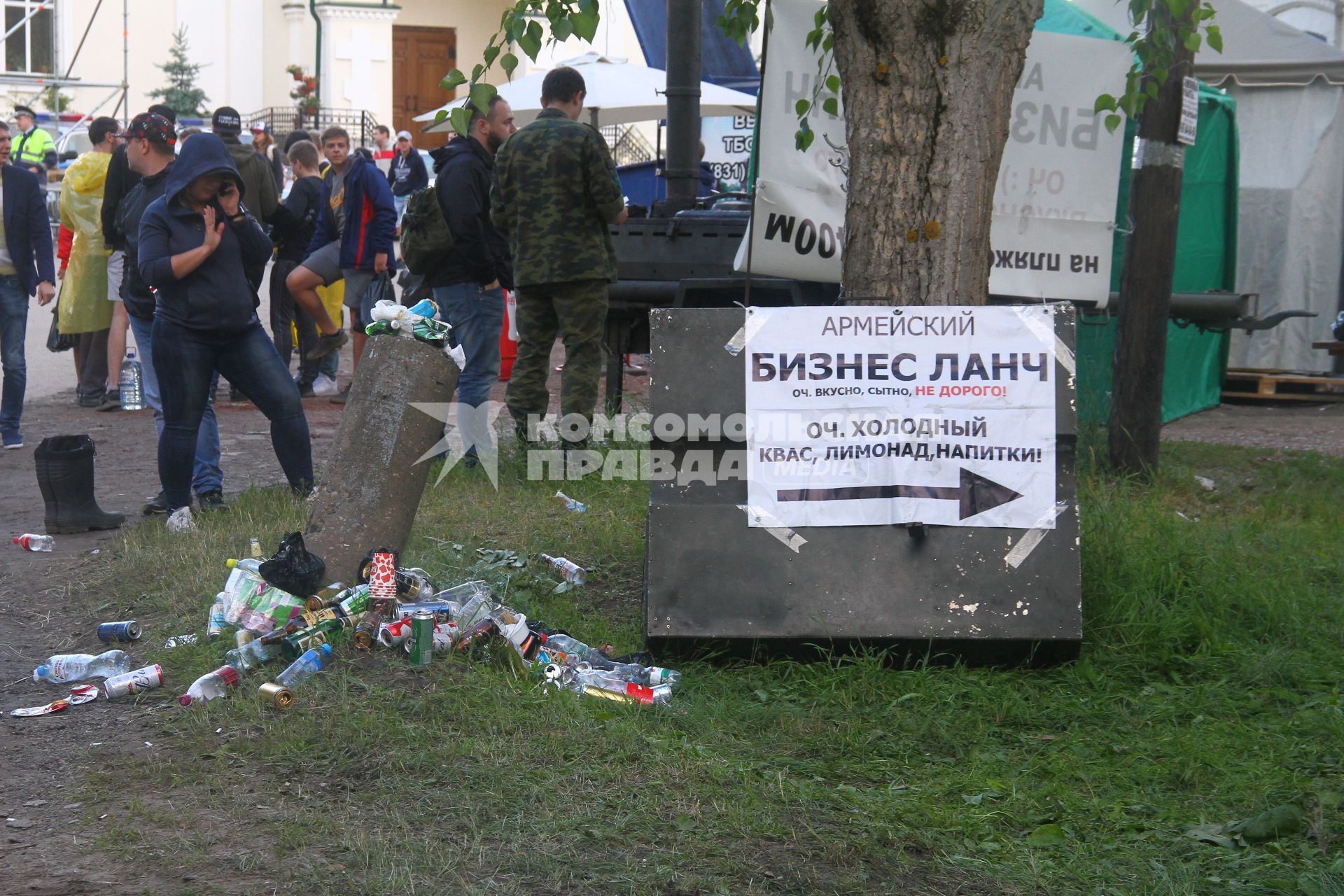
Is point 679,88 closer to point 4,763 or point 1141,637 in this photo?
point 1141,637

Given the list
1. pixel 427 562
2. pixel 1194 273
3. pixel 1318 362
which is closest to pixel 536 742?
pixel 427 562

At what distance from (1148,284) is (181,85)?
3589 cm

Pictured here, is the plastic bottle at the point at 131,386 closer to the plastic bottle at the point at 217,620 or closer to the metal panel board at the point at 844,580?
the plastic bottle at the point at 217,620

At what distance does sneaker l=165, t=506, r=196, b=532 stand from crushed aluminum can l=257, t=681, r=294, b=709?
254 centimetres

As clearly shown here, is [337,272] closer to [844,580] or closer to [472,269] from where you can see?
[472,269]

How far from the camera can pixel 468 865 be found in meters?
3.38

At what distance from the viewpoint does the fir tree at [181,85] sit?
3794 centimetres

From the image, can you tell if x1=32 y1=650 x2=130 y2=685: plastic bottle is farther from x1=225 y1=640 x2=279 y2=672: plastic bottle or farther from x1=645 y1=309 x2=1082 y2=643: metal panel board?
x1=645 y1=309 x2=1082 y2=643: metal panel board

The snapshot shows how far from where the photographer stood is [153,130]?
7.37 m

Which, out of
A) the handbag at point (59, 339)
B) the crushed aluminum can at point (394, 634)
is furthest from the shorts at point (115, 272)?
the crushed aluminum can at point (394, 634)

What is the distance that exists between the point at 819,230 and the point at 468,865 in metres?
4.75

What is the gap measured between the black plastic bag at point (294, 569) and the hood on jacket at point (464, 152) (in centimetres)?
343

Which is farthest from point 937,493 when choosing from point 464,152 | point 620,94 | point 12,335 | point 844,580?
point 620,94

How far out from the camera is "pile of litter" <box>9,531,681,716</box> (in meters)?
4.64
